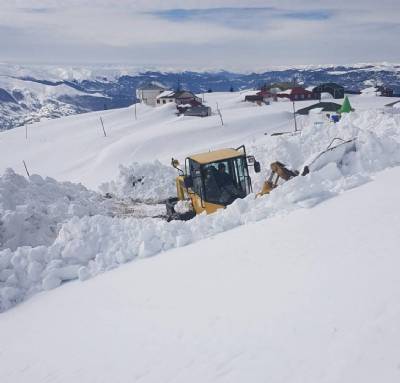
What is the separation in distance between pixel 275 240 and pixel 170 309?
7.40ft

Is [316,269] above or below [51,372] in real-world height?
above

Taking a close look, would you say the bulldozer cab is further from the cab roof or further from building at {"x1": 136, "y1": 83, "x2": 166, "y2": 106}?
building at {"x1": 136, "y1": 83, "x2": 166, "y2": 106}

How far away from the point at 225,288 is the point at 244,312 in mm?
869

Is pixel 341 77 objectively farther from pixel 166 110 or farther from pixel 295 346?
pixel 295 346

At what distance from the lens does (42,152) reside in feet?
141

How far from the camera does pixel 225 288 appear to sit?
6508 mm

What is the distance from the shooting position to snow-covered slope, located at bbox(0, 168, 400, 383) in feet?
14.8

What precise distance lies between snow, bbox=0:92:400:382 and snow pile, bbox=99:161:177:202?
4.95m

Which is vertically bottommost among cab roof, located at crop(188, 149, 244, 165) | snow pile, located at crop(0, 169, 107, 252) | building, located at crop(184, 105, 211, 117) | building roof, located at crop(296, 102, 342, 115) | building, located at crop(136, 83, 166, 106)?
building roof, located at crop(296, 102, 342, 115)

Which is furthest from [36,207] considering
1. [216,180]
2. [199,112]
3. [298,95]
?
[298,95]

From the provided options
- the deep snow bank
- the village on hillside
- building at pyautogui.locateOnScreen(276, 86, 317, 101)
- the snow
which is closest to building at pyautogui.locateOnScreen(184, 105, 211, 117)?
the village on hillside

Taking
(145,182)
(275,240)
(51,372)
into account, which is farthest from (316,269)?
(145,182)

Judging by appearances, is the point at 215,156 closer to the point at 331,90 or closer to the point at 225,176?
the point at 225,176

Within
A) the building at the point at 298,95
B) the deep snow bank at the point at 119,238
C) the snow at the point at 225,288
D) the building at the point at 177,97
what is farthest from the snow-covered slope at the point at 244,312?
the building at the point at 177,97
